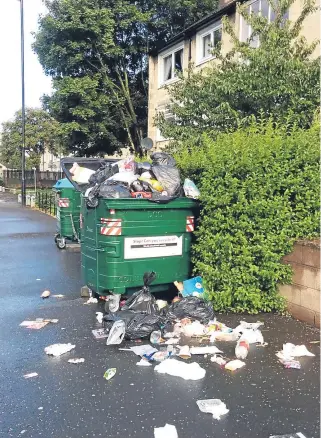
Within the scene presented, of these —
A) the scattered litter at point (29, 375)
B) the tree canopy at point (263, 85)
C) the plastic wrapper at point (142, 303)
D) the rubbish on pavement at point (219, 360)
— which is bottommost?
the scattered litter at point (29, 375)

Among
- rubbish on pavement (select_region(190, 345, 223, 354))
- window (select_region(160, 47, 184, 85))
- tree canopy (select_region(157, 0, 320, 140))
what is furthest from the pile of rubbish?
window (select_region(160, 47, 184, 85))

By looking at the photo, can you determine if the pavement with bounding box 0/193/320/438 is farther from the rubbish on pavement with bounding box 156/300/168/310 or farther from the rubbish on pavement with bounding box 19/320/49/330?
the rubbish on pavement with bounding box 156/300/168/310

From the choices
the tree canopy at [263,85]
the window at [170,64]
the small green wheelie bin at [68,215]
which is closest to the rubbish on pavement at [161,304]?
the tree canopy at [263,85]

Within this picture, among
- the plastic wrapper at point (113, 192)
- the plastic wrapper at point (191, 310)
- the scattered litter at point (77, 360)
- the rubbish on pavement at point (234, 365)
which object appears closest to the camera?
the rubbish on pavement at point (234, 365)

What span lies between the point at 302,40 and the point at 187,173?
15.8 feet

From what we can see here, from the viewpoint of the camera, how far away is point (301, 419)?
2.81m

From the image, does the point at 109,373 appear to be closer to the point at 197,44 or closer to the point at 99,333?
the point at 99,333

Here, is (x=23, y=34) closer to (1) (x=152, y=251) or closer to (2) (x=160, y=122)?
(2) (x=160, y=122)

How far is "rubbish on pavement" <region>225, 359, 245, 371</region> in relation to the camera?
11.6ft

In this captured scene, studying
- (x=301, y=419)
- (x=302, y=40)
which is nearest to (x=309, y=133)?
(x=301, y=419)

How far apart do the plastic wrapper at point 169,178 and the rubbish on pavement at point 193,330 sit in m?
1.65

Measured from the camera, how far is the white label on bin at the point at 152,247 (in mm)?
4973

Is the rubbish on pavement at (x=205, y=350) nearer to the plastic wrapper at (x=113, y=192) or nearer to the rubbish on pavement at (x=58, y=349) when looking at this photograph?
the rubbish on pavement at (x=58, y=349)

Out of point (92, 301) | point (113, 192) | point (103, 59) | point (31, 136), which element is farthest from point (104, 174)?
point (31, 136)
